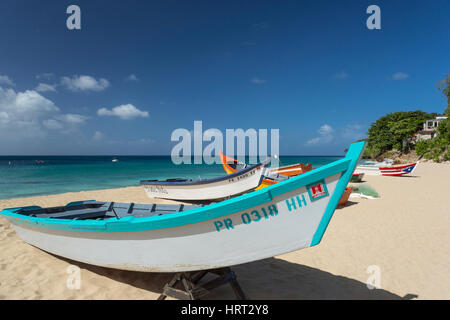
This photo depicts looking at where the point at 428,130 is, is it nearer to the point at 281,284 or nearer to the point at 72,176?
the point at 281,284

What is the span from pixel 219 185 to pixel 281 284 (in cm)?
737

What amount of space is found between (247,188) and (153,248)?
28.7ft

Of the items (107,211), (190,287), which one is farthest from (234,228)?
(107,211)

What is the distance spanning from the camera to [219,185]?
11133mm

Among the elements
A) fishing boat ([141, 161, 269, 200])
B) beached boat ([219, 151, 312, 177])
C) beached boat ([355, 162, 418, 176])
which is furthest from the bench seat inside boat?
beached boat ([355, 162, 418, 176])

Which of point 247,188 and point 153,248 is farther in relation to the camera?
point 247,188

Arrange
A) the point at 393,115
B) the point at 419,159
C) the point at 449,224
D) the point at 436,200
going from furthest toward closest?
the point at 393,115
the point at 419,159
the point at 436,200
the point at 449,224

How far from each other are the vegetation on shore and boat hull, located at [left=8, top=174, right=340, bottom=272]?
49659mm

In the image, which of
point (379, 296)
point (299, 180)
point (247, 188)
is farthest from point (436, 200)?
point (299, 180)

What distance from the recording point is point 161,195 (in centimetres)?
1213

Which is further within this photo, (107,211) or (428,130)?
(428,130)

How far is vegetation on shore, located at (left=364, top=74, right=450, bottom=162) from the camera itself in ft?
128

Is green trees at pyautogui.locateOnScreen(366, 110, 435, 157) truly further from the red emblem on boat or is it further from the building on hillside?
the red emblem on boat
